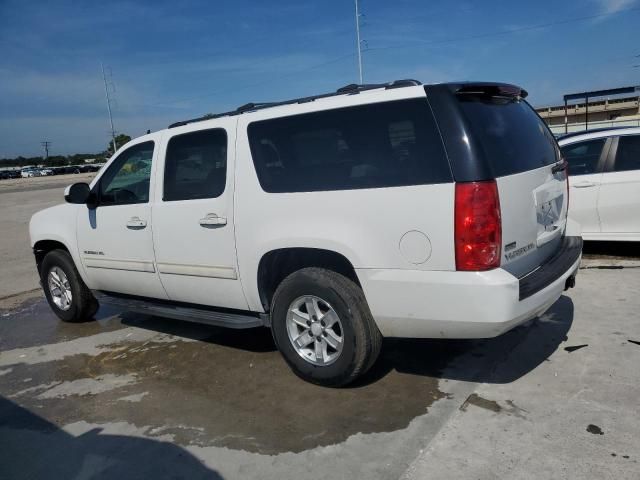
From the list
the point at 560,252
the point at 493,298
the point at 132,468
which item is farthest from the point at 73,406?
the point at 560,252

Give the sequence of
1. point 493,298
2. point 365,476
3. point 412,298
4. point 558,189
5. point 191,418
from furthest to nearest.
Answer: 1. point 558,189
2. point 191,418
3. point 412,298
4. point 493,298
5. point 365,476

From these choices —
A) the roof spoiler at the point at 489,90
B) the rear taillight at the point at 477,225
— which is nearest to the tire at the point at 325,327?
the rear taillight at the point at 477,225

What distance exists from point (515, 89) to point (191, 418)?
3.17m

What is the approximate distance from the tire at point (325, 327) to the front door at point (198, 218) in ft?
1.58

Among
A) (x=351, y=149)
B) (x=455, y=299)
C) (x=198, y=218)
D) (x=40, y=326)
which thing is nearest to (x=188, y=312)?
(x=198, y=218)

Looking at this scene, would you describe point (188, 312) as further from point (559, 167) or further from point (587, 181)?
point (587, 181)

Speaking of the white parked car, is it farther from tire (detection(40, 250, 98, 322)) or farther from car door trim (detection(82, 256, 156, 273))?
tire (detection(40, 250, 98, 322))

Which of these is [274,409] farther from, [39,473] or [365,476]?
[39,473]

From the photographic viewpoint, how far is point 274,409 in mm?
3590

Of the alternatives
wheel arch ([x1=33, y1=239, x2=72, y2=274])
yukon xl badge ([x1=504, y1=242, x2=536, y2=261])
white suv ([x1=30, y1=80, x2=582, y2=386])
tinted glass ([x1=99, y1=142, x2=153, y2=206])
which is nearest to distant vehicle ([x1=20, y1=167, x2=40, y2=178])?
wheel arch ([x1=33, y1=239, x2=72, y2=274])

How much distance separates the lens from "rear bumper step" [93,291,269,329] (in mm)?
4098

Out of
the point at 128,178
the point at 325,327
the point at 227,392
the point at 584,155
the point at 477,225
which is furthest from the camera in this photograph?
the point at 584,155

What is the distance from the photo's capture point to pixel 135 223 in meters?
4.73

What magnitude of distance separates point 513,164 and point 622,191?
12.7 feet
